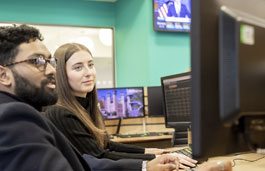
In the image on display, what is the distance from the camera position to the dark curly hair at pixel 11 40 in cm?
110

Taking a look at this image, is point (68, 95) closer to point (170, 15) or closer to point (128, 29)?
point (170, 15)

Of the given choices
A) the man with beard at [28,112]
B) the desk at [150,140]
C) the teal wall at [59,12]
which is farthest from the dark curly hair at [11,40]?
the teal wall at [59,12]

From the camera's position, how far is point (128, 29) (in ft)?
15.3

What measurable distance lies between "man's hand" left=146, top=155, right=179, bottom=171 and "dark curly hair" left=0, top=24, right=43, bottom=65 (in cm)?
73

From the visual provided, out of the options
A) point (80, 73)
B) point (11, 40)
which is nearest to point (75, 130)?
point (80, 73)

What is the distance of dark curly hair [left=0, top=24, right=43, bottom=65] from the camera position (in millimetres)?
1101

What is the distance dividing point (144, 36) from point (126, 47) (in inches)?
22.3

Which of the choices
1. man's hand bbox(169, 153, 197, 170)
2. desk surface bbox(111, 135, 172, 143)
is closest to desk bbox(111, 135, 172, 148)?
desk surface bbox(111, 135, 172, 143)

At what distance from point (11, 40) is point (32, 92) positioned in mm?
204

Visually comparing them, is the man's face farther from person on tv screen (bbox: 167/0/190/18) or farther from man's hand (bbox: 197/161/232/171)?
person on tv screen (bbox: 167/0/190/18)

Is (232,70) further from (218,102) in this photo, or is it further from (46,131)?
(46,131)

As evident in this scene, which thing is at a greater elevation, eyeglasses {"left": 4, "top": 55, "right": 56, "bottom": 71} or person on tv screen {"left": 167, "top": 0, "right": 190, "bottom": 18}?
person on tv screen {"left": 167, "top": 0, "right": 190, "bottom": 18}

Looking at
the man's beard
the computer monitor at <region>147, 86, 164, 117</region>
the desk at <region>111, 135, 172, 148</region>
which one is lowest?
the desk at <region>111, 135, 172, 148</region>

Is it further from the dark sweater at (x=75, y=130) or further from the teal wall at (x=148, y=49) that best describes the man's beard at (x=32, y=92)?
the teal wall at (x=148, y=49)
